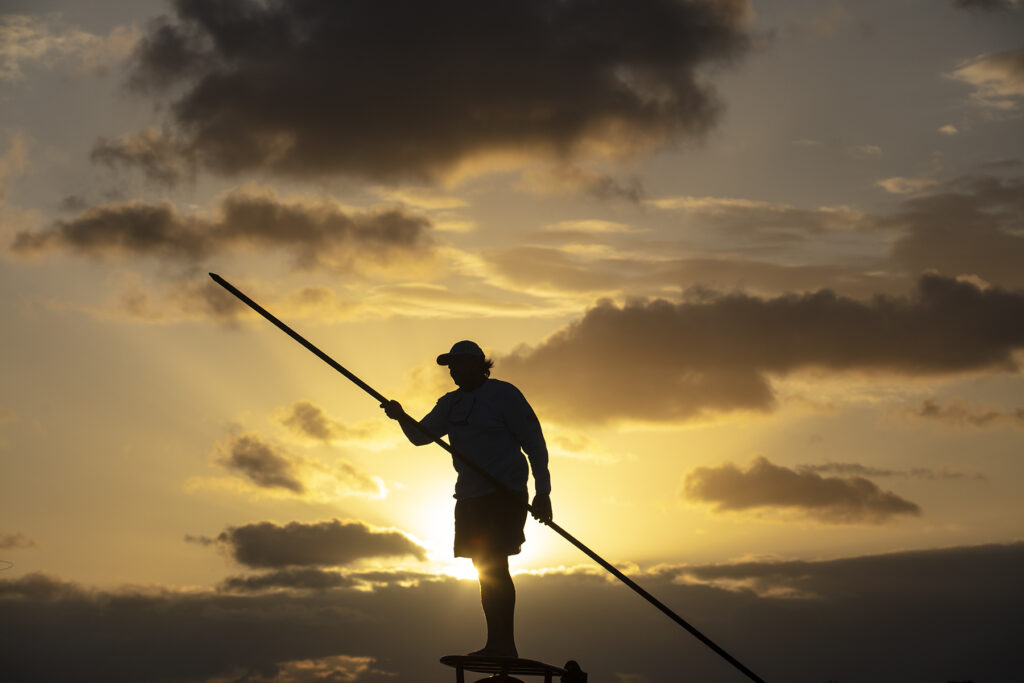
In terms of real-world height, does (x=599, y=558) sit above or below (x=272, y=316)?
below

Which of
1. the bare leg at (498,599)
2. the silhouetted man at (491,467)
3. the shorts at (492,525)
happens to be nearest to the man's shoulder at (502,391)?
the silhouetted man at (491,467)

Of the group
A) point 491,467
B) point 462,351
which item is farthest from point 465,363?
point 491,467

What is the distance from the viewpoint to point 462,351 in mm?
14070

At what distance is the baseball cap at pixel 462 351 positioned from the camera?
1408 cm

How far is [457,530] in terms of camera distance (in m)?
14.0

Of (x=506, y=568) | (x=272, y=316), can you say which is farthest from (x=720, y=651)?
(x=272, y=316)

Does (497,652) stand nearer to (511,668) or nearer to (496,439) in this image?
(511,668)

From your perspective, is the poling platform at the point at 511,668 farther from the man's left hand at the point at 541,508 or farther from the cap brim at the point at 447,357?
the cap brim at the point at 447,357

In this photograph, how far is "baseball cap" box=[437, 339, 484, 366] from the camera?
14078mm

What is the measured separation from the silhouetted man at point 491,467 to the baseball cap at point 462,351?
1 cm

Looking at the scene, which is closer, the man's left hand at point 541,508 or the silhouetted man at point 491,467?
the silhouetted man at point 491,467

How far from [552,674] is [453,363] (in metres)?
4.16

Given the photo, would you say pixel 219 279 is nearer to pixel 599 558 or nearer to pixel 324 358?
pixel 324 358

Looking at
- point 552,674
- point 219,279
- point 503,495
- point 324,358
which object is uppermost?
point 219,279
